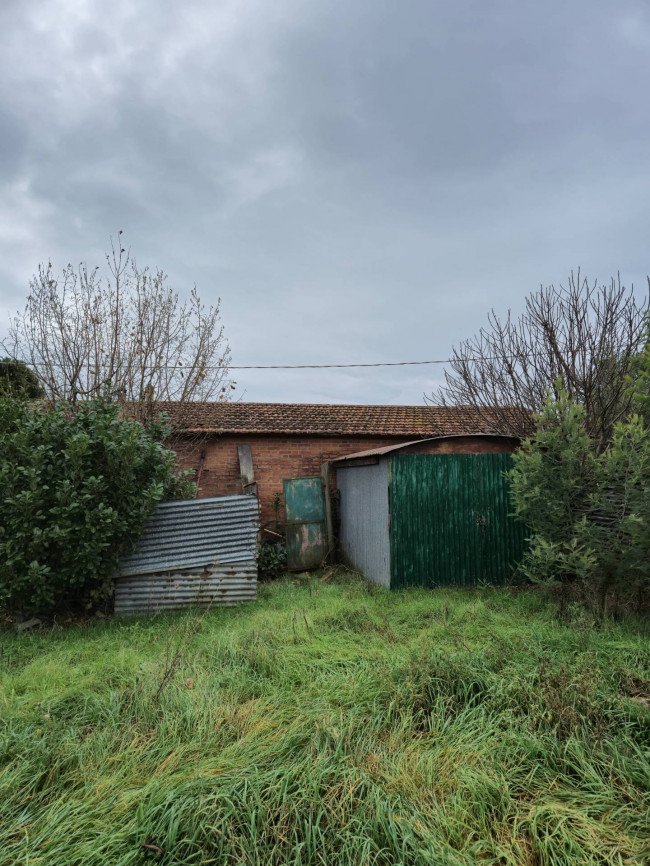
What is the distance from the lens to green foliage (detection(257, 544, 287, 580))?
984 centimetres

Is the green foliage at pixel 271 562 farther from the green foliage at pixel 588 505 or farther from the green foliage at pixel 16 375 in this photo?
the green foliage at pixel 16 375

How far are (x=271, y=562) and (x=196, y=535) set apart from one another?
131 inches

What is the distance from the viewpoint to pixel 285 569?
10164mm

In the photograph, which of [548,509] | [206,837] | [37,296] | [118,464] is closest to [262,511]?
[118,464]

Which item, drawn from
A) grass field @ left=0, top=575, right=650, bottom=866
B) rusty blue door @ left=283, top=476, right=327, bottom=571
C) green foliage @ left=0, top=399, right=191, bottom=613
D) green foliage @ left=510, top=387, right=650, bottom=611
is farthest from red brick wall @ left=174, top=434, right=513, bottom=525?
grass field @ left=0, top=575, right=650, bottom=866

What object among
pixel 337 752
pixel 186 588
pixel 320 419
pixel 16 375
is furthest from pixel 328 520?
pixel 16 375

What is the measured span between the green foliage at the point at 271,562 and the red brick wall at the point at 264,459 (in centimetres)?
114

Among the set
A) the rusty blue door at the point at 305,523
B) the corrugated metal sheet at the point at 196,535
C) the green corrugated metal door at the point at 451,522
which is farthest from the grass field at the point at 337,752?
the rusty blue door at the point at 305,523

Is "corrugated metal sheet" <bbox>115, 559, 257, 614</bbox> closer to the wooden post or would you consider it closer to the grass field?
the grass field

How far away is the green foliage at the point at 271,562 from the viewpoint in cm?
984

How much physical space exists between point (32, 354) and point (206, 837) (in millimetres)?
9781

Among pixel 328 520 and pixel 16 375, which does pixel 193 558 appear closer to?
pixel 328 520

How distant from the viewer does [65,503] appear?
5.93 meters

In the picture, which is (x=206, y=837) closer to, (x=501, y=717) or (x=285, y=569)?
(x=501, y=717)
